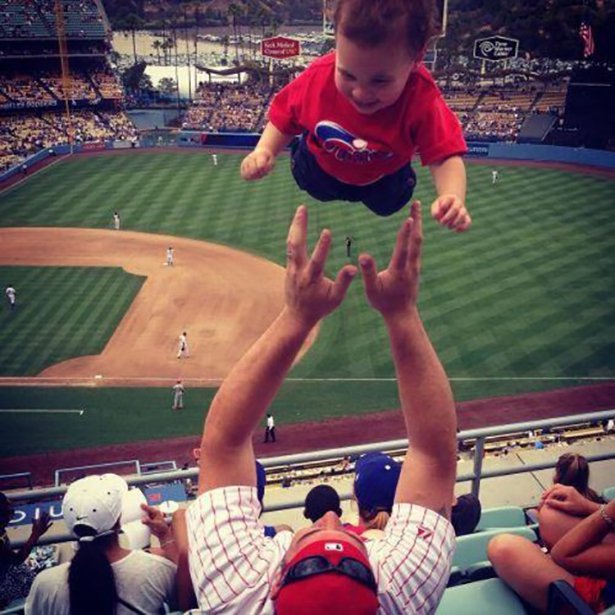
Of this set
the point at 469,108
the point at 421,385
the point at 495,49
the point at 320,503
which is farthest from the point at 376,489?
the point at 469,108

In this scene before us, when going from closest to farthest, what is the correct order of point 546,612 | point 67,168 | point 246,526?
1. point 246,526
2. point 546,612
3. point 67,168

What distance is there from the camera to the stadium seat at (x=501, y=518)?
4766 mm

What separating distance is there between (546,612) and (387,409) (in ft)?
50.4

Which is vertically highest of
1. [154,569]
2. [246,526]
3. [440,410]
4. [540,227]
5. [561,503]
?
[440,410]

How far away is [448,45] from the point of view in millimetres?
60594

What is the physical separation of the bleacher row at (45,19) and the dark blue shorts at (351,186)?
54.3m

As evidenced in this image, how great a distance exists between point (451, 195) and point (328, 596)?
2183 millimetres

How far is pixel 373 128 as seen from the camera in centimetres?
412

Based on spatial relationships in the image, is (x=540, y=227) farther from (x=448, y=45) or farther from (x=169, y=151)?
(x=448, y=45)

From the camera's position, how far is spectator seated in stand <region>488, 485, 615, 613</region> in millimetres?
3096

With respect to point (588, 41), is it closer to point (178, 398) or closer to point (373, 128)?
point (178, 398)

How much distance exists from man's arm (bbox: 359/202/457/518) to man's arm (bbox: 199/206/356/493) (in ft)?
0.48

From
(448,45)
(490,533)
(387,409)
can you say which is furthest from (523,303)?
(448,45)

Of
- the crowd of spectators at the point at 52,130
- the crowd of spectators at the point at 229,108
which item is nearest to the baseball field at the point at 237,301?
the crowd of spectators at the point at 52,130
